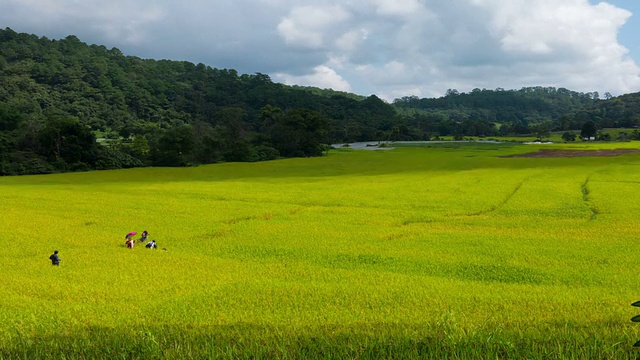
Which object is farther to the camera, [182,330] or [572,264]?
[572,264]

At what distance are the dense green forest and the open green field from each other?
2998 cm

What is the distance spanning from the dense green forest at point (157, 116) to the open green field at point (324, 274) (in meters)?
30.0

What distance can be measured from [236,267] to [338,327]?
6.10m

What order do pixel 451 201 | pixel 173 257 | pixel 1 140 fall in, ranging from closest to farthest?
pixel 173 257 → pixel 451 201 → pixel 1 140

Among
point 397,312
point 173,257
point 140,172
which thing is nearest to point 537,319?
point 397,312

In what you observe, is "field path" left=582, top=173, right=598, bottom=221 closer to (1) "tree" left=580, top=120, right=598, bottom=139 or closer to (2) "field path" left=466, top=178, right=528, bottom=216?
(2) "field path" left=466, top=178, right=528, bottom=216

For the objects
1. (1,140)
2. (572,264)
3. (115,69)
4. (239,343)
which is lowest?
(572,264)

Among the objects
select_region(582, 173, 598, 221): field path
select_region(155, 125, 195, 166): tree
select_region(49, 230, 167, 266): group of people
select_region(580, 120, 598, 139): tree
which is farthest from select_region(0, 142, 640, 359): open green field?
select_region(580, 120, 598, 139): tree

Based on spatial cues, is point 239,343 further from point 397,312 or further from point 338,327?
point 397,312

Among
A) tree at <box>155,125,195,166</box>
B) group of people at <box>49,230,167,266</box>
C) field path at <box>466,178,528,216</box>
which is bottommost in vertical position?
field path at <box>466,178,528,216</box>

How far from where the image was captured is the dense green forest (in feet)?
183

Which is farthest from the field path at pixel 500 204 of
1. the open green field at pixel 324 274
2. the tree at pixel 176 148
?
the tree at pixel 176 148

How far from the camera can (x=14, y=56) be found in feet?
349

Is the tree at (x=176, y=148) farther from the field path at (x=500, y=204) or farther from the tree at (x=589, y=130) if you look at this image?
the tree at (x=589, y=130)
